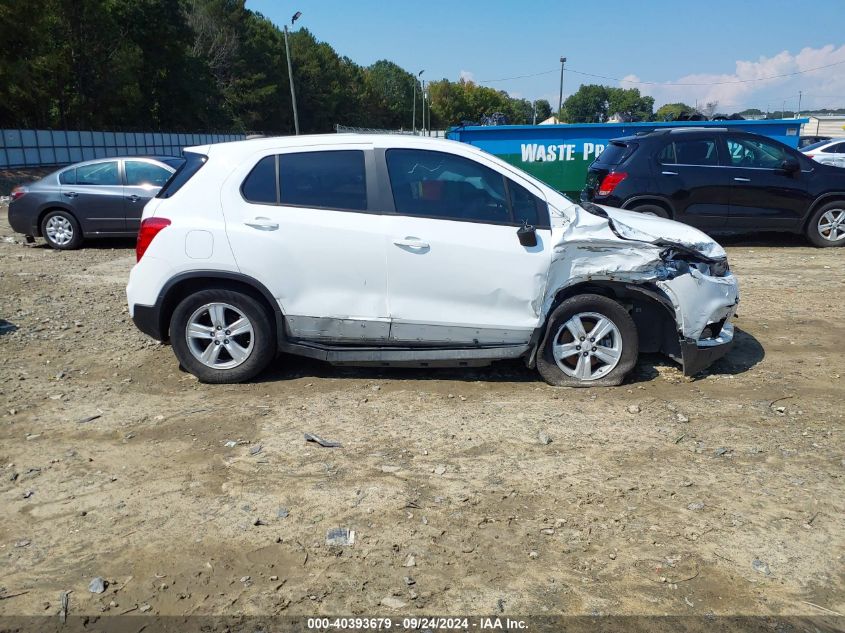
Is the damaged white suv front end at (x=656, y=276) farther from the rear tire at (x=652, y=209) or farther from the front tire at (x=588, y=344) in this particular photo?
the rear tire at (x=652, y=209)

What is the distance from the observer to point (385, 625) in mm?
2771

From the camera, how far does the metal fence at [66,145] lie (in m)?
28.5

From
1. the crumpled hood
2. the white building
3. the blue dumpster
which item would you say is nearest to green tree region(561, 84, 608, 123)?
the white building

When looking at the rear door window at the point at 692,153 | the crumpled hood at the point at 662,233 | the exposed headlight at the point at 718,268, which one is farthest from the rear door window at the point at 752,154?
the exposed headlight at the point at 718,268

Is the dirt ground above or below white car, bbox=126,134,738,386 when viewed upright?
below

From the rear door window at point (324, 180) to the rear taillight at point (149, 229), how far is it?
0.92m

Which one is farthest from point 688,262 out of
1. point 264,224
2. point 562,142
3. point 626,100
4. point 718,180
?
point 626,100

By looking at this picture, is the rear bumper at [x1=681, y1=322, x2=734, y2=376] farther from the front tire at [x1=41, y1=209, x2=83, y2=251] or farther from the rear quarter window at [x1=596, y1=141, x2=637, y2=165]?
the front tire at [x1=41, y1=209, x2=83, y2=251]

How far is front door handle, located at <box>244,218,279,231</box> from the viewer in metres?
5.05

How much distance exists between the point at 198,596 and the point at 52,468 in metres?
1.71

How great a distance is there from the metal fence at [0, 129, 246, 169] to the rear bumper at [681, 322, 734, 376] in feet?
67.9

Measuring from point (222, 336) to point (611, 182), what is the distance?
278 inches

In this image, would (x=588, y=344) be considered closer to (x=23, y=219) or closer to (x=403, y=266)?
(x=403, y=266)

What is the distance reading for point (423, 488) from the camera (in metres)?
3.83
